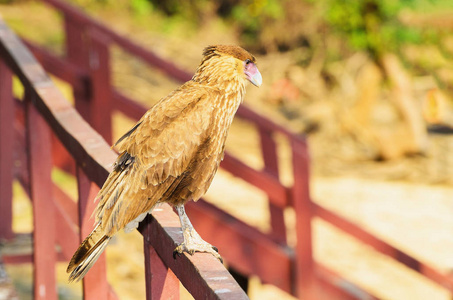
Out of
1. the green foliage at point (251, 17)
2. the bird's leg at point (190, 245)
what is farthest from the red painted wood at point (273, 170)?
the green foliage at point (251, 17)

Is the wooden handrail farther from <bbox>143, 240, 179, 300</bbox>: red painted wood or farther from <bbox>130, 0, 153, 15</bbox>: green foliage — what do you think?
<bbox>130, 0, 153, 15</bbox>: green foliage

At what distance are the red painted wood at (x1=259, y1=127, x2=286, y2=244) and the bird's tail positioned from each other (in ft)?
10.9

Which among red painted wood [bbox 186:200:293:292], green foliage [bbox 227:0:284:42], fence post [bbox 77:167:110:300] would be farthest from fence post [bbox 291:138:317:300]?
green foliage [bbox 227:0:284:42]

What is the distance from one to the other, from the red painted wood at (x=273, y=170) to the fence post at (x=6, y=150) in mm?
2001

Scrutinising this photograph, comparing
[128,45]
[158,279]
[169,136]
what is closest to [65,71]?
[128,45]

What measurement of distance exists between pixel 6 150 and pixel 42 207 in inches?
34.0

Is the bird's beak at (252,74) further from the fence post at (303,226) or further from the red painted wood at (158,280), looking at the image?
the fence post at (303,226)

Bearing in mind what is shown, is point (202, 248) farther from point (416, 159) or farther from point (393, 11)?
point (416, 159)

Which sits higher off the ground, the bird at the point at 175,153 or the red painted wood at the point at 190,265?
the bird at the point at 175,153

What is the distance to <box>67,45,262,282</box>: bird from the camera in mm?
2145

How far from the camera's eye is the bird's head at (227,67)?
260 centimetres

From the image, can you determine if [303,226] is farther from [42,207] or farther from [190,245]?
[190,245]

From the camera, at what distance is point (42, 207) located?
3.13 meters

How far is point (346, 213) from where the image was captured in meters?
8.77
